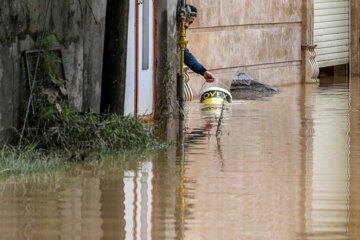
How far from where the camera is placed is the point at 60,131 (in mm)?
9734

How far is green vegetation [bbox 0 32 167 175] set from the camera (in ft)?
30.9

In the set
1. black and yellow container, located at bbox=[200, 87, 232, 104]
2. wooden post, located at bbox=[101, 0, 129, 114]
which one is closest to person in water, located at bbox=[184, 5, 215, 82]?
black and yellow container, located at bbox=[200, 87, 232, 104]

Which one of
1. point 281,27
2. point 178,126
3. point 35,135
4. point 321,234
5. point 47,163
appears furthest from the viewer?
point 281,27

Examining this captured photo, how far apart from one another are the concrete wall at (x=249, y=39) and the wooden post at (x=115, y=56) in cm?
644

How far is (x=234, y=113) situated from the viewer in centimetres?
1485

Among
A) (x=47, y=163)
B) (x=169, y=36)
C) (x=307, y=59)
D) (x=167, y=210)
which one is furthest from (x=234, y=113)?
(x=307, y=59)

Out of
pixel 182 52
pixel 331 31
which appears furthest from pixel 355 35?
pixel 182 52

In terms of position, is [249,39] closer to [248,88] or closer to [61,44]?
[248,88]

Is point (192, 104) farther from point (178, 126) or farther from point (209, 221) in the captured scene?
point (209, 221)

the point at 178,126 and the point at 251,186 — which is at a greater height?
the point at 178,126

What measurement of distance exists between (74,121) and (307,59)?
14507 millimetres

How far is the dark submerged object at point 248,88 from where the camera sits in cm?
1933

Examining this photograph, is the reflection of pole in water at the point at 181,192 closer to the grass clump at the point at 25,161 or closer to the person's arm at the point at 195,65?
the grass clump at the point at 25,161

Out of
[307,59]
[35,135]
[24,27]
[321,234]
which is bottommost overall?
[321,234]
